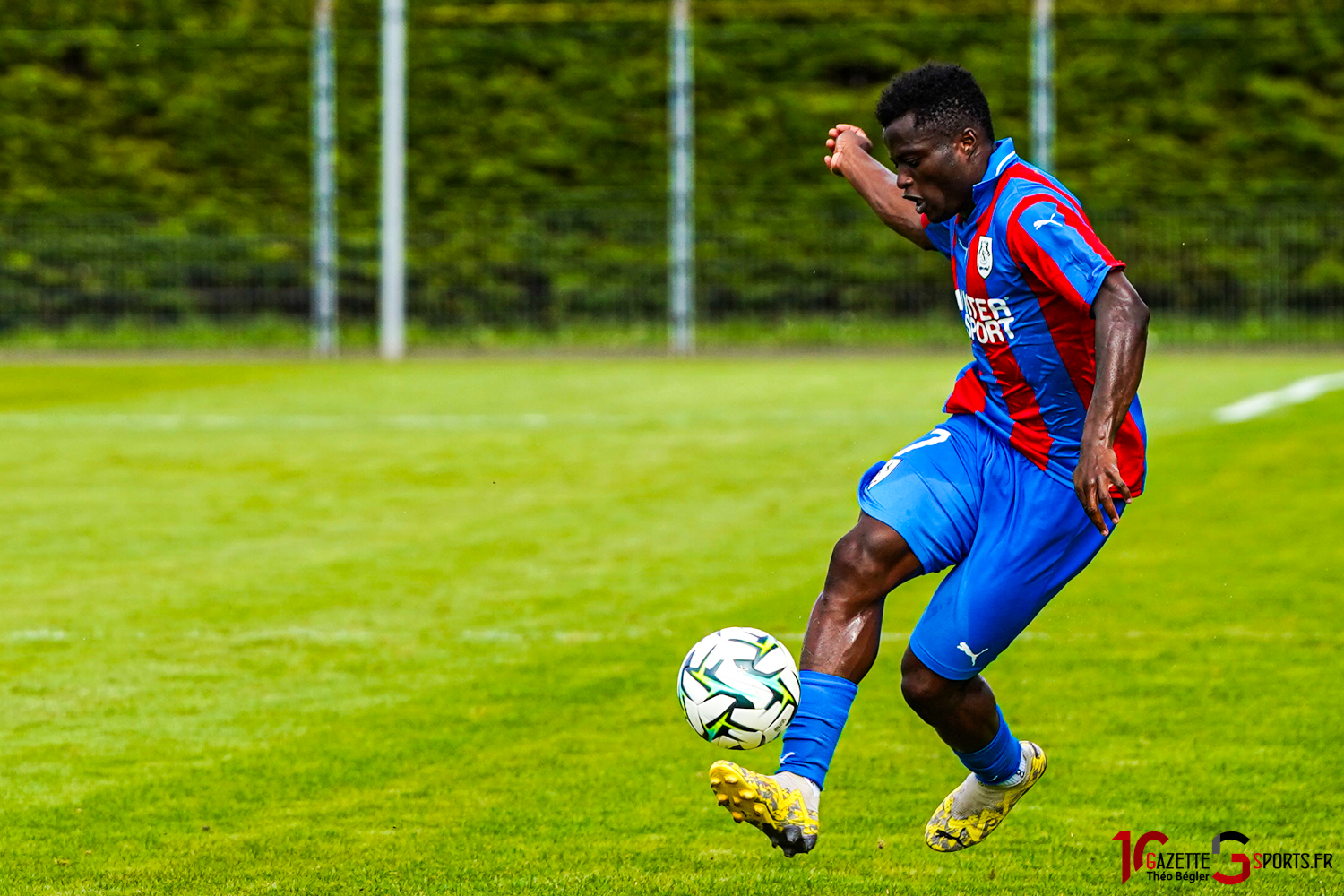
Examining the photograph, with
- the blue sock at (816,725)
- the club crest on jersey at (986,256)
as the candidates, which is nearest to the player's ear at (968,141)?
the club crest on jersey at (986,256)

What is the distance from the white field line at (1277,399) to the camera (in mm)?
14735

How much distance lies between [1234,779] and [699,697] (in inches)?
70.6

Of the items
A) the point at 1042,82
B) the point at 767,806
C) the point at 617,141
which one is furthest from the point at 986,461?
the point at 617,141

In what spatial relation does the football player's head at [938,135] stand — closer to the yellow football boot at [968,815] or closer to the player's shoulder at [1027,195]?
the player's shoulder at [1027,195]

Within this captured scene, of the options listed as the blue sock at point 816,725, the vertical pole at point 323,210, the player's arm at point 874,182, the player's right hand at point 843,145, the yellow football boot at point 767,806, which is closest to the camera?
the yellow football boot at point 767,806

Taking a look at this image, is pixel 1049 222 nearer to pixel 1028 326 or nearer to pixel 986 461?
pixel 1028 326

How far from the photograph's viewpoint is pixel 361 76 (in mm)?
25016

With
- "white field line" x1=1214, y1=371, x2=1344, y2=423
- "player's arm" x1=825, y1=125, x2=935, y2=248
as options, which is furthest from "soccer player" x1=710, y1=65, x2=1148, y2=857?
"white field line" x1=1214, y1=371, x2=1344, y2=423

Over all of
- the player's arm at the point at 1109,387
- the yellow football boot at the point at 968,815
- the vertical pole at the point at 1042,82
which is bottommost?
the yellow football boot at the point at 968,815

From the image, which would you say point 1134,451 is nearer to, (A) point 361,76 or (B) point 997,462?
(B) point 997,462

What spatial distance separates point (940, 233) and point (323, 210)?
19049 millimetres

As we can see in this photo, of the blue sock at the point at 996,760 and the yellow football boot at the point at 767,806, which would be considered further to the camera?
the blue sock at the point at 996,760

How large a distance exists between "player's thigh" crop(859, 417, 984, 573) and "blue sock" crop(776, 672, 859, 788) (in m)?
0.37

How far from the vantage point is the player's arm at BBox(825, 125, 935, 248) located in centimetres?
520
